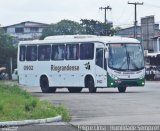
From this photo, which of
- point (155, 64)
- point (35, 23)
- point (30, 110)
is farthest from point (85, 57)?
point (35, 23)

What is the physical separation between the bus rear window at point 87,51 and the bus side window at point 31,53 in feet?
13.3

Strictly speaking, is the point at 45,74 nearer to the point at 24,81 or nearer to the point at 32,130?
the point at 24,81

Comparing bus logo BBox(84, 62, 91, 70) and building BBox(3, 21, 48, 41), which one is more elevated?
building BBox(3, 21, 48, 41)

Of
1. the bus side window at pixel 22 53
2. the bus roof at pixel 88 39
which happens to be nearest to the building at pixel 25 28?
the bus side window at pixel 22 53

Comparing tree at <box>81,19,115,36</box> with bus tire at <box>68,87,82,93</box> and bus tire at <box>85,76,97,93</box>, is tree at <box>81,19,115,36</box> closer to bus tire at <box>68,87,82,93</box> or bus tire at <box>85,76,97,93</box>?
bus tire at <box>68,87,82,93</box>

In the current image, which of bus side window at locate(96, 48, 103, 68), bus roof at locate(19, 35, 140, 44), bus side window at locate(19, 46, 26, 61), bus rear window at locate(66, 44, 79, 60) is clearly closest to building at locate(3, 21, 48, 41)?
bus side window at locate(19, 46, 26, 61)

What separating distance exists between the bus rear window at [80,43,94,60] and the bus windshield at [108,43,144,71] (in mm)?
1316

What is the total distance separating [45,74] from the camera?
38.8 metres

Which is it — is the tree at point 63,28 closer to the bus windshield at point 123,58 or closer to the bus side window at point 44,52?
the bus side window at point 44,52

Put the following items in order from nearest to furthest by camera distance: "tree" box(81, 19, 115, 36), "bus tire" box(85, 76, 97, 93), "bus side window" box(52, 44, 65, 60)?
"bus tire" box(85, 76, 97, 93), "bus side window" box(52, 44, 65, 60), "tree" box(81, 19, 115, 36)

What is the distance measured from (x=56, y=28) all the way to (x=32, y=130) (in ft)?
302

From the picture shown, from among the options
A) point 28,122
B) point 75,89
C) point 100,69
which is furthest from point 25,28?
point 28,122

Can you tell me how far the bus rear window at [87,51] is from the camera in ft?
116

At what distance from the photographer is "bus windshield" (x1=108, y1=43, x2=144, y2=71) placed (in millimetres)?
34688
